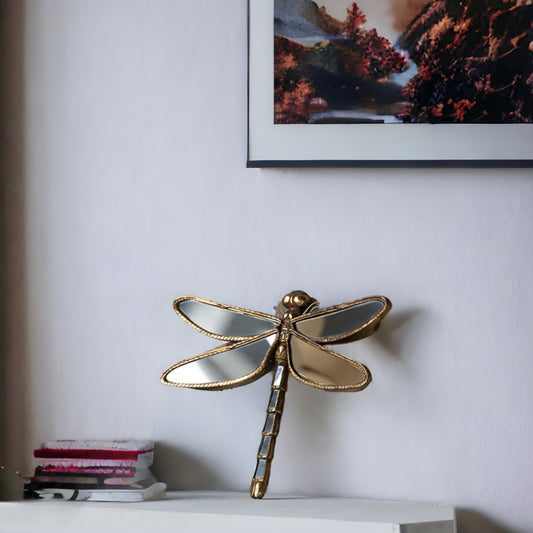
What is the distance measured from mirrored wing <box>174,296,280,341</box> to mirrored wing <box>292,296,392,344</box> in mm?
61

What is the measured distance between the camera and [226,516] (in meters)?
0.94

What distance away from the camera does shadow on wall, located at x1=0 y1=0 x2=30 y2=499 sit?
1.23 m

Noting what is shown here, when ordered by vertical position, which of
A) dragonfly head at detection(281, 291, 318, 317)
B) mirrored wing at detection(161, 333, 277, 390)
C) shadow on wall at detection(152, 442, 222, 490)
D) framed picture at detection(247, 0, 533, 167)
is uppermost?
framed picture at detection(247, 0, 533, 167)

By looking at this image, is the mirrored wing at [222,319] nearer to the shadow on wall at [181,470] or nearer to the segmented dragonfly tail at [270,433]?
the segmented dragonfly tail at [270,433]

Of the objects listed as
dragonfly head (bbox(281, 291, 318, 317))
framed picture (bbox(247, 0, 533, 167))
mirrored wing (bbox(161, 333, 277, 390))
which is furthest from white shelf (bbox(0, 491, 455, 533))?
framed picture (bbox(247, 0, 533, 167))

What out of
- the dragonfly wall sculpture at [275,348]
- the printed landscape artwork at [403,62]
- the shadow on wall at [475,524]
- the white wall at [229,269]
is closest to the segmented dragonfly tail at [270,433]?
the dragonfly wall sculpture at [275,348]

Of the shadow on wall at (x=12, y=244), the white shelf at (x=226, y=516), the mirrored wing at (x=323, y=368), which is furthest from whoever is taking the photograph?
the shadow on wall at (x=12, y=244)

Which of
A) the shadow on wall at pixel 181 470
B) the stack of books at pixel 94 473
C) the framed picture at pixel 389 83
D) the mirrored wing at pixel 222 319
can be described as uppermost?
the framed picture at pixel 389 83

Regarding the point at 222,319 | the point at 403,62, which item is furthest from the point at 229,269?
the point at 403,62

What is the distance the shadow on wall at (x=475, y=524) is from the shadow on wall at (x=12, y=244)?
0.81 metres

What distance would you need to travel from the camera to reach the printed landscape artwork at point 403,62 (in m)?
1.13

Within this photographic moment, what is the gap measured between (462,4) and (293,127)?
1.21 ft

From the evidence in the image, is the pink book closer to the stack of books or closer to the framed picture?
the stack of books

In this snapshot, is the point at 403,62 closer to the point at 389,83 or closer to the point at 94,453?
the point at 389,83
